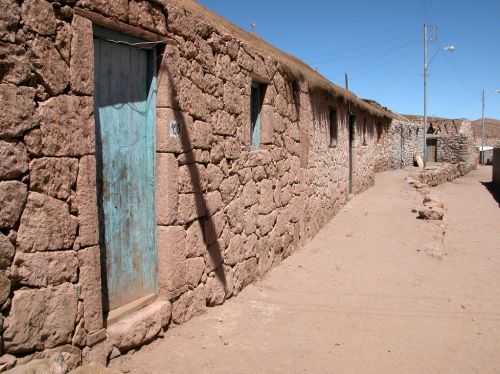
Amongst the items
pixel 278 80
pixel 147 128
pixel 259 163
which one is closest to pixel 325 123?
pixel 278 80

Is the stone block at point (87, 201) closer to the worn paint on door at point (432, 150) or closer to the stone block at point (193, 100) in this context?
the stone block at point (193, 100)

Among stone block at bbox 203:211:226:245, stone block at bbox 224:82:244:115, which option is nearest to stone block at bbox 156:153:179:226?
stone block at bbox 203:211:226:245

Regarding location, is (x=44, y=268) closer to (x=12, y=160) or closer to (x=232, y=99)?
(x=12, y=160)

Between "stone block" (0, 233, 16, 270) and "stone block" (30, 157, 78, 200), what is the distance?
0.32 m

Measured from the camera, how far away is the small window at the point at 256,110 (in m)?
5.75

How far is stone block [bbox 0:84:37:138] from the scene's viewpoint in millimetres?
2419

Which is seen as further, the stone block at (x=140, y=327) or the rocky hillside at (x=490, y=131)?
the rocky hillside at (x=490, y=131)

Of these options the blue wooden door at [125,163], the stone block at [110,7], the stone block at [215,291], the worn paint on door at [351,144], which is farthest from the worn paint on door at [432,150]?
the stone block at [110,7]

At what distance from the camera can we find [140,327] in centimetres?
340

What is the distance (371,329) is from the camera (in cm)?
437

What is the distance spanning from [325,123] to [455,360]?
5.94m

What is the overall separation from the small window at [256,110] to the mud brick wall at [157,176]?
0.10 metres

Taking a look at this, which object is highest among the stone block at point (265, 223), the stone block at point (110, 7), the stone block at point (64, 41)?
the stone block at point (110, 7)

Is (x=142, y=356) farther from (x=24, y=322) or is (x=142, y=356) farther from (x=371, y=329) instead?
(x=371, y=329)
